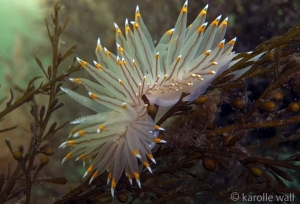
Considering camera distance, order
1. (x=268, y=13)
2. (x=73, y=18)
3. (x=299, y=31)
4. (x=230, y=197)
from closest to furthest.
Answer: (x=299, y=31) < (x=230, y=197) < (x=268, y=13) < (x=73, y=18)

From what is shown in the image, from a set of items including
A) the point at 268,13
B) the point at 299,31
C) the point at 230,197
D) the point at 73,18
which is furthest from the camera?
the point at 73,18

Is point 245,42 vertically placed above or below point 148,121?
above

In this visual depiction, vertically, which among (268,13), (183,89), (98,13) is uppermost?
(98,13)

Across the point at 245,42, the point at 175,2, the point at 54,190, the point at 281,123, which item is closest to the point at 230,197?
the point at 281,123

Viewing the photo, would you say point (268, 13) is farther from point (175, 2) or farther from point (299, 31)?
point (299, 31)

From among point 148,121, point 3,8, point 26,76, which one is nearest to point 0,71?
point 26,76

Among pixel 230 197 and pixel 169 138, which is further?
pixel 230 197

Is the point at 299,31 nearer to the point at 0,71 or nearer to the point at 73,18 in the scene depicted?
the point at 73,18
